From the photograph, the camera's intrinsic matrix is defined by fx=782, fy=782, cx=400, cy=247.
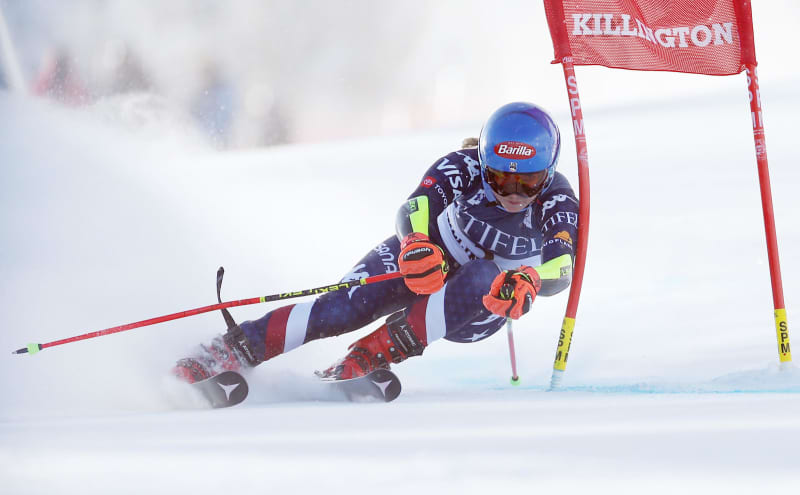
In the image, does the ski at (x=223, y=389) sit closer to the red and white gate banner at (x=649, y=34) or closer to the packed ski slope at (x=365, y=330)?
the packed ski slope at (x=365, y=330)

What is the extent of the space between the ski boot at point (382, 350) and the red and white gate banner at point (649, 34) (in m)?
1.17

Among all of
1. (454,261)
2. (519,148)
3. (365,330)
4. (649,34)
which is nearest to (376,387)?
(454,261)

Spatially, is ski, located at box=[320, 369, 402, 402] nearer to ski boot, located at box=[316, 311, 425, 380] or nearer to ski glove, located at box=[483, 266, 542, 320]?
ski boot, located at box=[316, 311, 425, 380]

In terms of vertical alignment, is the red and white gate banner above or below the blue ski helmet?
above

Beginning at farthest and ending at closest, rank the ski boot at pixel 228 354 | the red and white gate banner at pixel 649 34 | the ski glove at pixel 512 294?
the red and white gate banner at pixel 649 34 < the ski boot at pixel 228 354 < the ski glove at pixel 512 294

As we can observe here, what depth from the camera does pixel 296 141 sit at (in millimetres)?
11422

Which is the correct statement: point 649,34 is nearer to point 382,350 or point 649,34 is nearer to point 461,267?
point 461,267

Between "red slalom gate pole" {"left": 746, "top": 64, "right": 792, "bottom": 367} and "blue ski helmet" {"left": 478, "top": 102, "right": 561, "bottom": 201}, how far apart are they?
0.71 m

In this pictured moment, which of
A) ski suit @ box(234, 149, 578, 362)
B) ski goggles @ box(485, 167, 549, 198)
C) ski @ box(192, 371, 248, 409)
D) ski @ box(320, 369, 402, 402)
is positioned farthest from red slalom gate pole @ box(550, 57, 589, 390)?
ski @ box(192, 371, 248, 409)

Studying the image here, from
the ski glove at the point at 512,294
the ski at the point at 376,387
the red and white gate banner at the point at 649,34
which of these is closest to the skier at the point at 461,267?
the ski glove at the point at 512,294

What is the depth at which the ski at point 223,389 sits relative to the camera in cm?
249

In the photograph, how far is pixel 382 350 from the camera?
2.82m

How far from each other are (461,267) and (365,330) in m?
1.93

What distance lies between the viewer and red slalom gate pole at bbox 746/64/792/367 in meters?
2.67
